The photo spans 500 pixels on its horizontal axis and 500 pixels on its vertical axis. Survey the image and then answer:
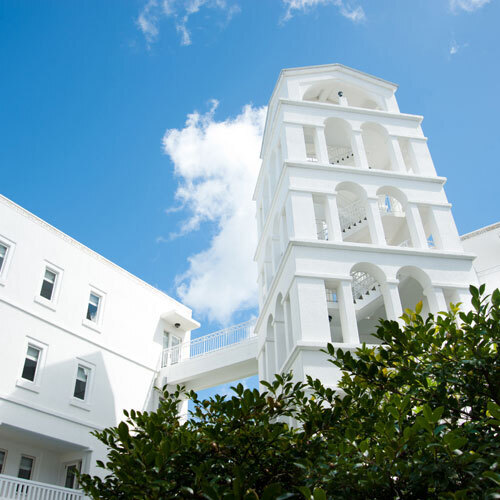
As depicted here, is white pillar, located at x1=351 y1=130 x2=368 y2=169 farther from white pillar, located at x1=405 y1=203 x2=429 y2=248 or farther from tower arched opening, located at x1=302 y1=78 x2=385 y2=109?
tower arched opening, located at x1=302 y1=78 x2=385 y2=109

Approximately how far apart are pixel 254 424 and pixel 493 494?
9.69ft

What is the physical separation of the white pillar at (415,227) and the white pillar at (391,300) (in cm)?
192

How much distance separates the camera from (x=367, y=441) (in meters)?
5.14

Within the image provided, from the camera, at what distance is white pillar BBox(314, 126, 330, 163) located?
1861cm

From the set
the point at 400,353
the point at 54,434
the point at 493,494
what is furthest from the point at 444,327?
the point at 54,434

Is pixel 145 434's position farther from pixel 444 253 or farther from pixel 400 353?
pixel 444 253

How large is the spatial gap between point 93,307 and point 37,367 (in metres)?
3.71

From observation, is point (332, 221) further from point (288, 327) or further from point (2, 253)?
point (2, 253)

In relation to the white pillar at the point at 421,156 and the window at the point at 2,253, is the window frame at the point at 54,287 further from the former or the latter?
the white pillar at the point at 421,156

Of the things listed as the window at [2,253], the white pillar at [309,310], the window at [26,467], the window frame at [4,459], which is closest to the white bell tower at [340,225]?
the white pillar at [309,310]

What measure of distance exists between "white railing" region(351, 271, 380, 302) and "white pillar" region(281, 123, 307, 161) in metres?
4.42

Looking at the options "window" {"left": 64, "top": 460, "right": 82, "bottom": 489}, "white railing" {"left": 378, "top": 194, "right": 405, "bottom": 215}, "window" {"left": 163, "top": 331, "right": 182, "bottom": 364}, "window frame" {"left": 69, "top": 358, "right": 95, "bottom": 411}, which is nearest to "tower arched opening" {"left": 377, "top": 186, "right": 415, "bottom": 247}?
"white railing" {"left": 378, "top": 194, "right": 405, "bottom": 215}

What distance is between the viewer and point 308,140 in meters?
22.3

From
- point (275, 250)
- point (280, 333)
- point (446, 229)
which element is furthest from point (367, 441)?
point (275, 250)
